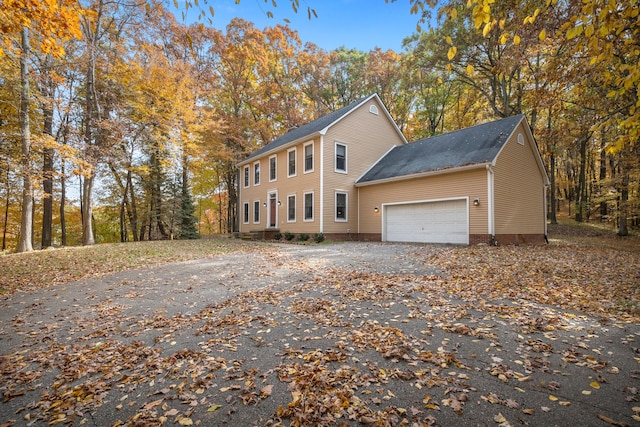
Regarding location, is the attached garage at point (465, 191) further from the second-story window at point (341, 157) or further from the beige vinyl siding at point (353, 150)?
the second-story window at point (341, 157)

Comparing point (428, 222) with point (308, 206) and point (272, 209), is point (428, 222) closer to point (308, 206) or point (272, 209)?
point (308, 206)

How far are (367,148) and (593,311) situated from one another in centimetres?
1416

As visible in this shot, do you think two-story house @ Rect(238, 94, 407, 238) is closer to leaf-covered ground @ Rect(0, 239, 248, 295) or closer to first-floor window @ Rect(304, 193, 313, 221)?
first-floor window @ Rect(304, 193, 313, 221)

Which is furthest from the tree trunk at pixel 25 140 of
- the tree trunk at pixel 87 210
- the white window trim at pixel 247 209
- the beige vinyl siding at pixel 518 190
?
the beige vinyl siding at pixel 518 190

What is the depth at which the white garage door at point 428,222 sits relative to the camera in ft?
41.1

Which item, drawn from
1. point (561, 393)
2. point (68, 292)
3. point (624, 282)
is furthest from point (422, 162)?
point (68, 292)

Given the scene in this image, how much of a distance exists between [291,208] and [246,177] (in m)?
6.82

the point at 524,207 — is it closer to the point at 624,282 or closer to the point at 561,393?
the point at 624,282

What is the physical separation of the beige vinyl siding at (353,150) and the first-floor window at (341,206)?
216mm

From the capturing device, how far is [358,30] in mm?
5754

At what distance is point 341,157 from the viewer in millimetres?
16547

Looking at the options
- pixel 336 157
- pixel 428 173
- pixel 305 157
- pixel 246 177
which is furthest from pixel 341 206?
pixel 246 177

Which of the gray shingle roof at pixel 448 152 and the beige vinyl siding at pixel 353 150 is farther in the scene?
the beige vinyl siding at pixel 353 150

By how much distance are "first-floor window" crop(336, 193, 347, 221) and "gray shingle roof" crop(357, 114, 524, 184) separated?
1.26 m
